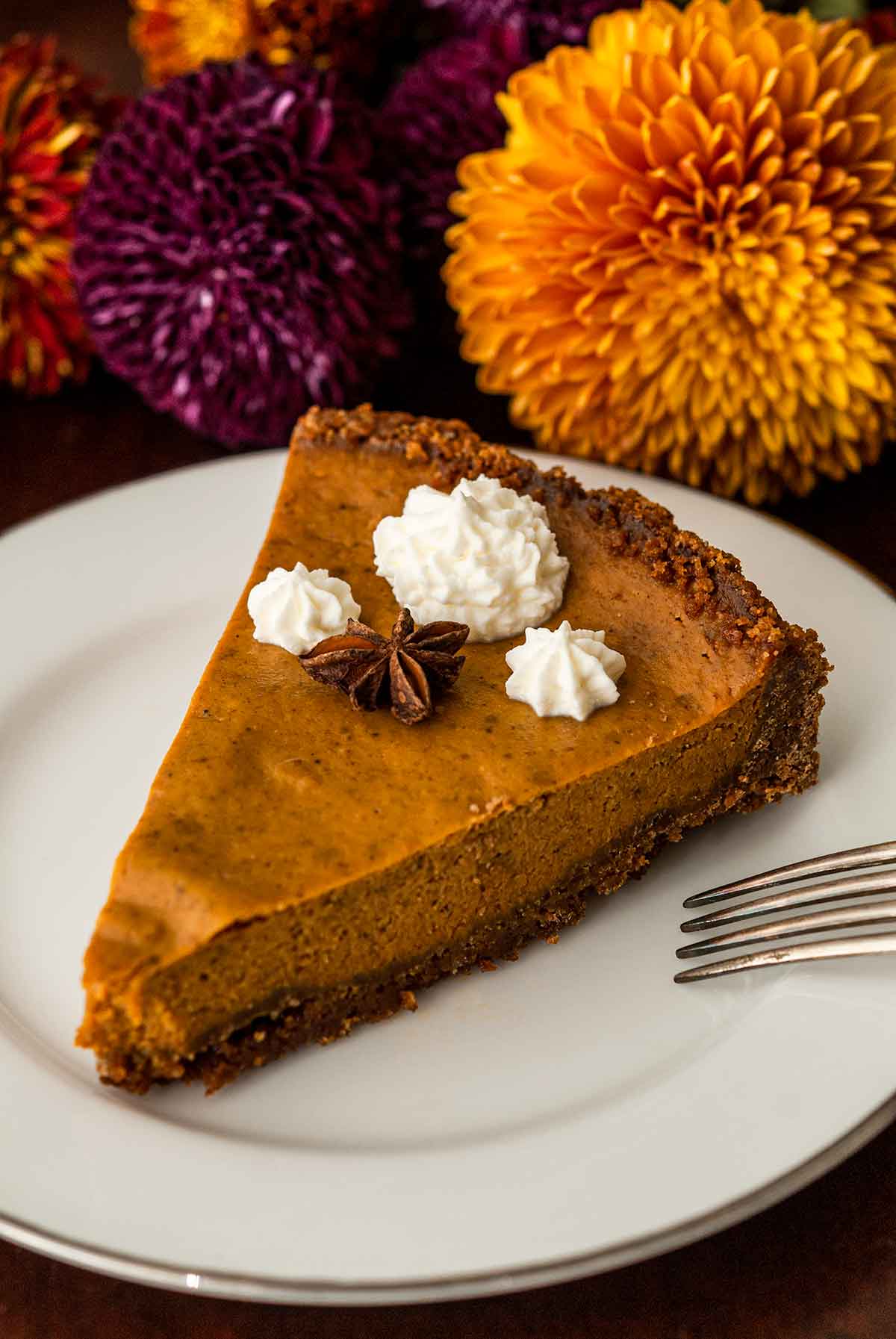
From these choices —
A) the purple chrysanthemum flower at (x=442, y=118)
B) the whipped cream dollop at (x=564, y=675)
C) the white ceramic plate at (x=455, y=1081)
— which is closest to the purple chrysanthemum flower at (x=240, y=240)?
the purple chrysanthemum flower at (x=442, y=118)

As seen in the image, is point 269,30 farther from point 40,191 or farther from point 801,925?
point 801,925

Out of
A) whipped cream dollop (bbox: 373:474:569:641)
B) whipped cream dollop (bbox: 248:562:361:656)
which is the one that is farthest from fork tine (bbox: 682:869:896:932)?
whipped cream dollop (bbox: 248:562:361:656)

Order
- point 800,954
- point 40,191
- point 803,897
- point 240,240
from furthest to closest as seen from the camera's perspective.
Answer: point 40,191 < point 240,240 < point 803,897 < point 800,954

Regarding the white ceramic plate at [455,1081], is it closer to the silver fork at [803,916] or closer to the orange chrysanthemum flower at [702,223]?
the silver fork at [803,916]

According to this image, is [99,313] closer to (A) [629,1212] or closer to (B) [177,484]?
(B) [177,484]

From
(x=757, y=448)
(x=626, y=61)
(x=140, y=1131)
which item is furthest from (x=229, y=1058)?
(x=626, y=61)

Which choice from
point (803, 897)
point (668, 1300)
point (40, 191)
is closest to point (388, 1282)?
point (668, 1300)
